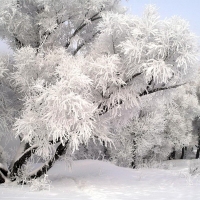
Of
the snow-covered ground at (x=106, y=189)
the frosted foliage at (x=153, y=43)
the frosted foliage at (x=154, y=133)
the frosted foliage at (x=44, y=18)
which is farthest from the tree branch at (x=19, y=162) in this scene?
the frosted foliage at (x=154, y=133)

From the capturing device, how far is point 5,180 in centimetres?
918

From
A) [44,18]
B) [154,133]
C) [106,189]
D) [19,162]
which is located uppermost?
[44,18]

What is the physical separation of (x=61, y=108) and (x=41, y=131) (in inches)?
42.3

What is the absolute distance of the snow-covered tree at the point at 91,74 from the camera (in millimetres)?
7266

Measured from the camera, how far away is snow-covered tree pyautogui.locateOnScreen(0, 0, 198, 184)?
7266 mm

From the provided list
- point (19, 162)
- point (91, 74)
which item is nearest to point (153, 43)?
point (91, 74)

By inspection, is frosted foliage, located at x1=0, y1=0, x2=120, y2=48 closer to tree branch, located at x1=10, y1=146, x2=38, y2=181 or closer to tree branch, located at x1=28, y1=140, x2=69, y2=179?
tree branch, located at x1=28, y1=140, x2=69, y2=179

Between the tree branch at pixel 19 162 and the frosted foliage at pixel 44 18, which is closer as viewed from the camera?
the tree branch at pixel 19 162

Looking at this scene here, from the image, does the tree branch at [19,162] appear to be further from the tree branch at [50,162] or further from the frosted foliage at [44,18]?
the frosted foliage at [44,18]

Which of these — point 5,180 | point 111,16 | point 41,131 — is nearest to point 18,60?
point 41,131

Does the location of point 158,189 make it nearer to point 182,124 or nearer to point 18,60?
point 18,60

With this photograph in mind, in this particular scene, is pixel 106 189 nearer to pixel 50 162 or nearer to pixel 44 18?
pixel 50 162

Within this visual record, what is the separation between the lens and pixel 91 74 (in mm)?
8070

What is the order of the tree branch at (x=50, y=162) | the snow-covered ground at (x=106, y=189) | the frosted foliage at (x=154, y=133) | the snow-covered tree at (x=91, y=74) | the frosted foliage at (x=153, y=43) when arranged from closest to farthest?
1. the snow-covered ground at (x=106, y=189)
2. the snow-covered tree at (x=91, y=74)
3. the frosted foliage at (x=153, y=43)
4. the tree branch at (x=50, y=162)
5. the frosted foliage at (x=154, y=133)
